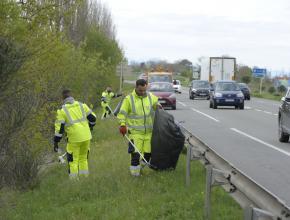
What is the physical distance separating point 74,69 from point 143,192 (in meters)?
13.0

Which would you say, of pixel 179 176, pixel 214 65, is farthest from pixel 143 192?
pixel 214 65

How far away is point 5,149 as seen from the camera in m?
8.52

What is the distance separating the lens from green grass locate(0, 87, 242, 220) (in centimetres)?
801

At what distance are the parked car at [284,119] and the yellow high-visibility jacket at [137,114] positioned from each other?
675 cm

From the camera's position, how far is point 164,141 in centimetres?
1015

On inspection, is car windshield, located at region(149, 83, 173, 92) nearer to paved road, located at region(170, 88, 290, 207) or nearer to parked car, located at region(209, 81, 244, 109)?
parked car, located at region(209, 81, 244, 109)

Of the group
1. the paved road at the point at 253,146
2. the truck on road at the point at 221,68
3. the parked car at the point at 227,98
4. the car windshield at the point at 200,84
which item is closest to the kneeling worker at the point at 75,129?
the paved road at the point at 253,146

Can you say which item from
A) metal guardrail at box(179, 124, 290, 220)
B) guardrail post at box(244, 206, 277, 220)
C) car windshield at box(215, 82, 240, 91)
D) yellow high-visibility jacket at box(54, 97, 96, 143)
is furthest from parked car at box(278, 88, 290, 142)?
car windshield at box(215, 82, 240, 91)

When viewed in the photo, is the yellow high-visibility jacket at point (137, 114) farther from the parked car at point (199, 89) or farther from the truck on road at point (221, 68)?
the truck on road at point (221, 68)

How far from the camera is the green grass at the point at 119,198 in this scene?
26.3 feet

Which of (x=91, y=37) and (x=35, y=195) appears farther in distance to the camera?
(x=91, y=37)

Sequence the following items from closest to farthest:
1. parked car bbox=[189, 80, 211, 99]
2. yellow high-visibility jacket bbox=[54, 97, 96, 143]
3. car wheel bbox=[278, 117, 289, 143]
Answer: yellow high-visibility jacket bbox=[54, 97, 96, 143] < car wheel bbox=[278, 117, 289, 143] < parked car bbox=[189, 80, 211, 99]

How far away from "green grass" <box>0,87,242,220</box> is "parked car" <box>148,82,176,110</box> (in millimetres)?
21962

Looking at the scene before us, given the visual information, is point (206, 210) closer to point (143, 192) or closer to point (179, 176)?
point (143, 192)
